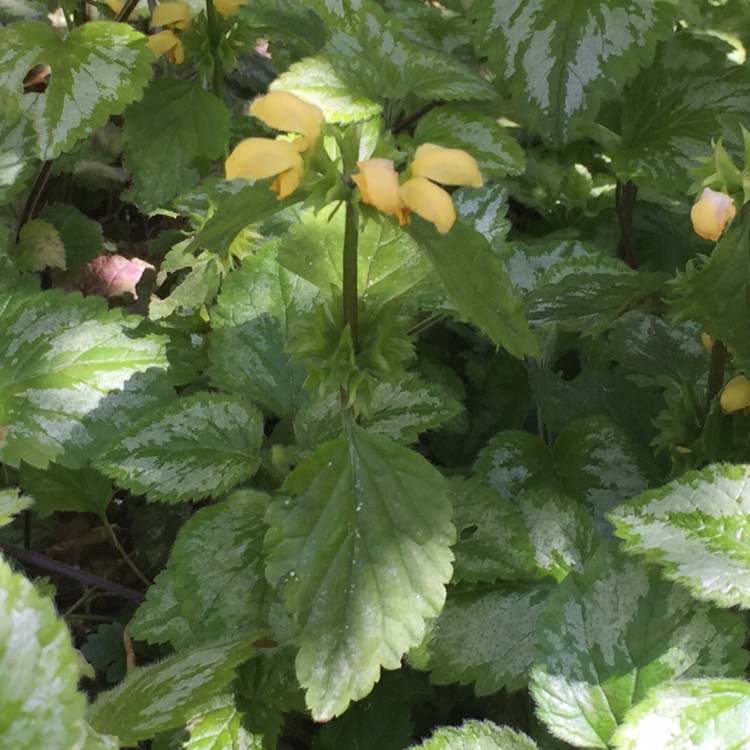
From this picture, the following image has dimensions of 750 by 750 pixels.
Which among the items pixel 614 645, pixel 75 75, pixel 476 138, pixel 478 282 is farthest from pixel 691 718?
pixel 75 75

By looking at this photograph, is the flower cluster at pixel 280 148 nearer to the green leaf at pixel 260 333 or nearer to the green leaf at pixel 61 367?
the green leaf at pixel 260 333

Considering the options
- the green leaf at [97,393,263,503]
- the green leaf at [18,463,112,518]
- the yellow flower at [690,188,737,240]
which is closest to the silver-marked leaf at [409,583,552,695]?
the green leaf at [97,393,263,503]

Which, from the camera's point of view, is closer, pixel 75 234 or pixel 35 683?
pixel 35 683

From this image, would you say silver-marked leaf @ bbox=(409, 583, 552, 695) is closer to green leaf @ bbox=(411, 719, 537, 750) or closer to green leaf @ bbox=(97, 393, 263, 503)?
green leaf @ bbox=(411, 719, 537, 750)

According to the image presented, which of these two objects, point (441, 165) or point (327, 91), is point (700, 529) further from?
point (327, 91)

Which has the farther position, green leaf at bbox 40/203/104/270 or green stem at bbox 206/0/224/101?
green leaf at bbox 40/203/104/270

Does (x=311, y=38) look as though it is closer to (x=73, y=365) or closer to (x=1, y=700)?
(x=73, y=365)

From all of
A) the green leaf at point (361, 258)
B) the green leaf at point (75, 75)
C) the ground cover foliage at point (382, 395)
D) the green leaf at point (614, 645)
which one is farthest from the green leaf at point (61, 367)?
the green leaf at point (614, 645)

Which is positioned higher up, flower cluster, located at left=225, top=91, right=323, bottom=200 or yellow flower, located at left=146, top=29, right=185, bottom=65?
flower cluster, located at left=225, top=91, right=323, bottom=200
